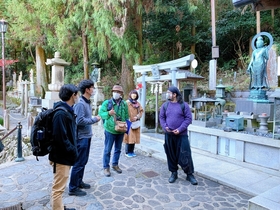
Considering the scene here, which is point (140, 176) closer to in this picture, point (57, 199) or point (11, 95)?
point (57, 199)

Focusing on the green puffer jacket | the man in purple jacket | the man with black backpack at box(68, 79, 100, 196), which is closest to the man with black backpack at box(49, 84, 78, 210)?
the man with black backpack at box(68, 79, 100, 196)

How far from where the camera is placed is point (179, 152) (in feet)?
12.0

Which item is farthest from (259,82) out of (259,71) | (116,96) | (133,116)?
(116,96)

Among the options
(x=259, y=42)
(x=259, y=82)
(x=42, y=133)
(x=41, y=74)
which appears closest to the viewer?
(x=42, y=133)

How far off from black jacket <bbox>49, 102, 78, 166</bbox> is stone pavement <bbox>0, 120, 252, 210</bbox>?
925 millimetres

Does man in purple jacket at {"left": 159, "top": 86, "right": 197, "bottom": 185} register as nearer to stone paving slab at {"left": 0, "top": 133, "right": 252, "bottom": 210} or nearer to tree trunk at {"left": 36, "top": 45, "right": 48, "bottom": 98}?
stone paving slab at {"left": 0, "top": 133, "right": 252, "bottom": 210}

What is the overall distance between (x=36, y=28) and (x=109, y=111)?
1272cm

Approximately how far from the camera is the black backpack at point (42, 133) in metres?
2.26

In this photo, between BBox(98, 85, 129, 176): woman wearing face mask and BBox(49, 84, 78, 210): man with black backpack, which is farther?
BBox(98, 85, 129, 176): woman wearing face mask

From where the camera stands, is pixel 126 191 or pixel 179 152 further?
pixel 179 152

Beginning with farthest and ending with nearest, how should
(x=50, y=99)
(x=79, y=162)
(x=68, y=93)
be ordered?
1. (x=50, y=99)
2. (x=79, y=162)
3. (x=68, y=93)

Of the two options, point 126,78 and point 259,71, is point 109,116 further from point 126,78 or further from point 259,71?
point 126,78

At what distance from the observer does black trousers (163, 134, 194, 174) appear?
143 inches

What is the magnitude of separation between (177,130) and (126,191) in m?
1.31
